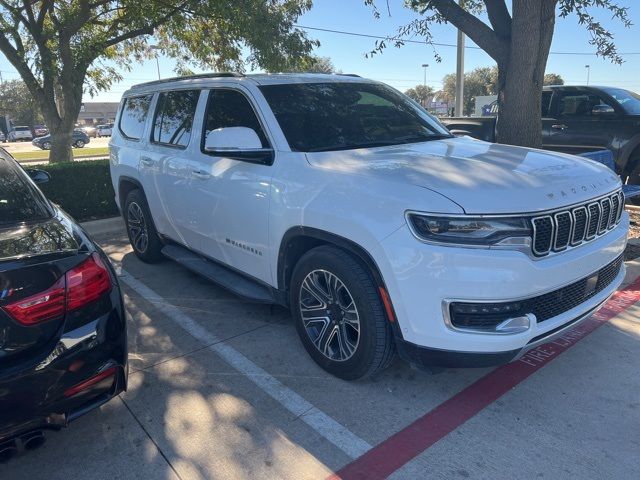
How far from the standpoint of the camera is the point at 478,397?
3168 millimetres

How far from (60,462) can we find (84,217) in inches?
→ 241

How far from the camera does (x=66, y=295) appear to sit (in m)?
2.35

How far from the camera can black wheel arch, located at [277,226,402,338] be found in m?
2.85

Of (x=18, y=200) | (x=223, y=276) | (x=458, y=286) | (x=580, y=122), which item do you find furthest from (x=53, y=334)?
(x=580, y=122)

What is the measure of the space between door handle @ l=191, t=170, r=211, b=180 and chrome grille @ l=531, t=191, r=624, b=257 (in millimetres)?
2591

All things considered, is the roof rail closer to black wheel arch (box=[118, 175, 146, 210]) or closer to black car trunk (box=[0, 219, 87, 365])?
black wheel arch (box=[118, 175, 146, 210])

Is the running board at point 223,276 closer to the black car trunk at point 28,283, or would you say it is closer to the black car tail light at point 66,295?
the black car tail light at point 66,295

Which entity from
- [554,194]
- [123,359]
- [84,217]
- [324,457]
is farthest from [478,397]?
[84,217]

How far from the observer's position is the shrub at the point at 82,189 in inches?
304

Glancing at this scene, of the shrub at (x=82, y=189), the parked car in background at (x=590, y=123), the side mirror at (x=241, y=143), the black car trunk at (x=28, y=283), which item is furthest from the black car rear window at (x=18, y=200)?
the parked car in background at (x=590, y=123)

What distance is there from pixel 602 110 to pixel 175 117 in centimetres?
693

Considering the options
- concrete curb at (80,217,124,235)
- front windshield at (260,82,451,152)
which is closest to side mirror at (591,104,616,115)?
front windshield at (260,82,451,152)

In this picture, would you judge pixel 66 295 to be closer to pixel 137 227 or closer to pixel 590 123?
pixel 137 227

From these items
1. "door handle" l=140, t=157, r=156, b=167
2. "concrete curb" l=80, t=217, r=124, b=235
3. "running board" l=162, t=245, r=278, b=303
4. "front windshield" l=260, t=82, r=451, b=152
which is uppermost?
"front windshield" l=260, t=82, r=451, b=152
